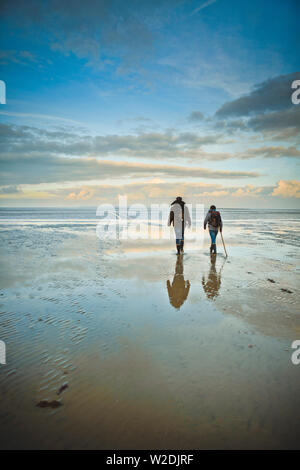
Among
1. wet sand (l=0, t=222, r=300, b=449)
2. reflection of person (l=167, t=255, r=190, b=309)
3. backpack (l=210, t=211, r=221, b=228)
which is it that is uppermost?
backpack (l=210, t=211, r=221, b=228)

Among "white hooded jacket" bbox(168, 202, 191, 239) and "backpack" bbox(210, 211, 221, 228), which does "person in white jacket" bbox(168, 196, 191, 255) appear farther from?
"backpack" bbox(210, 211, 221, 228)

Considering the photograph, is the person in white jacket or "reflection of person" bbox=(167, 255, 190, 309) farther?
the person in white jacket

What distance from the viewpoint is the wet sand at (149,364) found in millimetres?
2777

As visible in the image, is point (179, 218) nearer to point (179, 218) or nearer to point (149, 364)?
point (179, 218)

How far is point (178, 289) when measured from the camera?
761 centimetres

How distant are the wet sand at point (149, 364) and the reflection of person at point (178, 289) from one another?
0.11 ft

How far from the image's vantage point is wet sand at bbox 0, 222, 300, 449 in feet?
9.11

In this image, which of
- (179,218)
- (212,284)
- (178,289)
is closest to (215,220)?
(179,218)

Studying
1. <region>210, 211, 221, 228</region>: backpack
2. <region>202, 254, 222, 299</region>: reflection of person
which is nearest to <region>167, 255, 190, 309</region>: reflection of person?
<region>202, 254, 222, 299</region>: reflection of person

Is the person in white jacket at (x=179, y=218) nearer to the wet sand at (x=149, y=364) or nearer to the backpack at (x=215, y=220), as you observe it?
the backpack at (x=215, y=220)

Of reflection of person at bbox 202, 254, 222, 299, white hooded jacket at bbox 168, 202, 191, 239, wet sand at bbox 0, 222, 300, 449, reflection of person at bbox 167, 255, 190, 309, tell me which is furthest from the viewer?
white hooded jacket at bbox 168, 202, 191, 239

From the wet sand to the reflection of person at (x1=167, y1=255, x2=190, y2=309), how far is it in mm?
33

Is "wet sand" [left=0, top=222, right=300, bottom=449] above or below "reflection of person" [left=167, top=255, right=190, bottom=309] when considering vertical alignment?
below

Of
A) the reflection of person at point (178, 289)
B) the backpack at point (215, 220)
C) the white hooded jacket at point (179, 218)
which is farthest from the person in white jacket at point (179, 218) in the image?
the reflection of person at point (178, 289)
